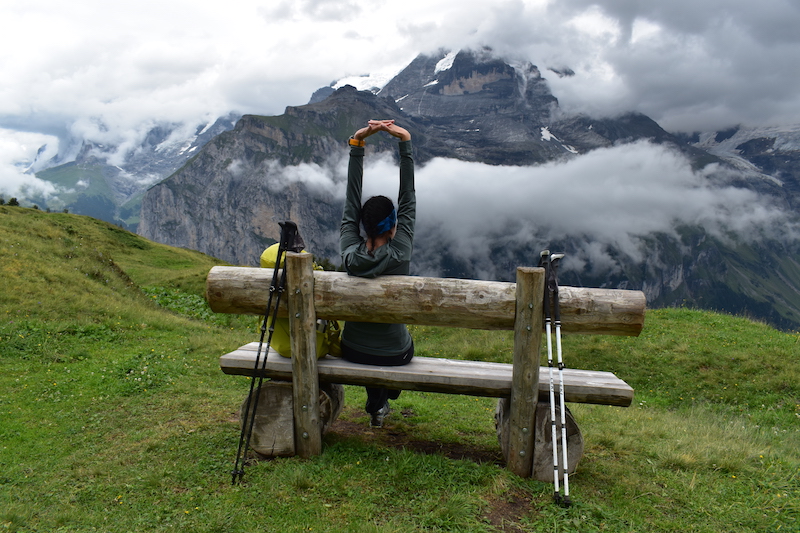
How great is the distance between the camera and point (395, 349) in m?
6.52

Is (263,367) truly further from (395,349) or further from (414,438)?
(414,438)

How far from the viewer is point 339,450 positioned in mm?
6629

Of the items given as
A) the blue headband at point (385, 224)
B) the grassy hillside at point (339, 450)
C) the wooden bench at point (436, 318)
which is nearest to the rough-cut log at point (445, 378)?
the wooden bench at point (436, 318)

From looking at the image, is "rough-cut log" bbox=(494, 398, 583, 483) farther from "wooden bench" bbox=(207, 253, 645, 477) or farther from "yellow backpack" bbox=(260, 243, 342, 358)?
"yellow backpack" bbox=(260, 243, 342, 358)

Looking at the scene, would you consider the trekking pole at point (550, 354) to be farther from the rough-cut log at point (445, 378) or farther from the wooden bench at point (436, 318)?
the rough-cut log at point (445, 378)

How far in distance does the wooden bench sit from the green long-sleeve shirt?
0.72 feet

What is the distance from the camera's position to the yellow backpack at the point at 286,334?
6.40 m

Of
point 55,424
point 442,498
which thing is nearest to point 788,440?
point 442,498


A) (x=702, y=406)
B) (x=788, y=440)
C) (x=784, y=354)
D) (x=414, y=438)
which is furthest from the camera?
(x=784, y=354)

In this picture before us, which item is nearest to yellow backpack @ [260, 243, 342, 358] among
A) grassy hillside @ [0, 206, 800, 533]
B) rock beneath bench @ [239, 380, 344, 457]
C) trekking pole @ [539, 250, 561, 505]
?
rock beneath bench @ [239, 380, 344, 457]

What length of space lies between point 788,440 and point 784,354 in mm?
6330

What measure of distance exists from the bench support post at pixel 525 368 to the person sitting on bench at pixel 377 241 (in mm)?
1484

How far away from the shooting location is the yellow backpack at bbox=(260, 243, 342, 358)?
252 inches

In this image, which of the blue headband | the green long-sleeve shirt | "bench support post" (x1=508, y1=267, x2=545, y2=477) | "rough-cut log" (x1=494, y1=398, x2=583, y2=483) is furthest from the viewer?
the blue headband
